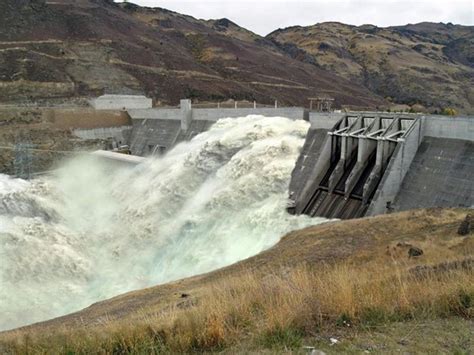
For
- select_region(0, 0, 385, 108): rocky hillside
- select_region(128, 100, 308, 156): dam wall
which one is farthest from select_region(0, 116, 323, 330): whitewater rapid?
select_region(0, 0, 385, 108): rocky hillside

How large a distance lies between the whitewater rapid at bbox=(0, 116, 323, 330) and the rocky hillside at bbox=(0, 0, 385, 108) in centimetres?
2640

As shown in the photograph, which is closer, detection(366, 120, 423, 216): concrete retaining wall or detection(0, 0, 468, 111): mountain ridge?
detection(366, 120, 423, 216): concrete retaining wall

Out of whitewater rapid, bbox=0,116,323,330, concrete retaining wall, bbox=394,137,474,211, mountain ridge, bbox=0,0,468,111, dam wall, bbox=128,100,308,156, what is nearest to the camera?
concrete retaining wall, bbox=394,137,474,211

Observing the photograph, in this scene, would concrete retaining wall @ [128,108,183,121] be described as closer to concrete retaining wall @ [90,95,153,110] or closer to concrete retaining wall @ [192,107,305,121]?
concrete retaining wall @ [90,95,153,110]

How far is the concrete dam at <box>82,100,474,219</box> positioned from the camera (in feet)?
54.3

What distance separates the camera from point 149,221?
23.5 meters

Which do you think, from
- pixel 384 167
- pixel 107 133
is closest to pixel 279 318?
pixel 384 167

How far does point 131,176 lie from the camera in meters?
28.8

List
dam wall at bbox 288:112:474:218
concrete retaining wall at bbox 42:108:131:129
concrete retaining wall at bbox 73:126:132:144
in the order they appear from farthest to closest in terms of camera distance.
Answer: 1. concrete retaining wall at bbox 42:108:131:129
2. concrete retaining wall at bbox 73:126:132:144
3. dam wall at bbox 288:112:474:218

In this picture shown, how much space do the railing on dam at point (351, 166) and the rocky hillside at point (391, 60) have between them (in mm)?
59651

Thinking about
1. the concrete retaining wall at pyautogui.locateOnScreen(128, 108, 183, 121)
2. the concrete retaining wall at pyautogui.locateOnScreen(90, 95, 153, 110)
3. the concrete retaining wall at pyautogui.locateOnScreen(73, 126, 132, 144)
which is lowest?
the concrete retaining wall at pyautogui.locateOnScreen(73, 126, 132, 144)

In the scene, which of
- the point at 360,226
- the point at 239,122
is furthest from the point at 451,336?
the point at 239,122

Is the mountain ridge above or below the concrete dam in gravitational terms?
above

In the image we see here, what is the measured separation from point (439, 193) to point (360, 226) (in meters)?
4.33
